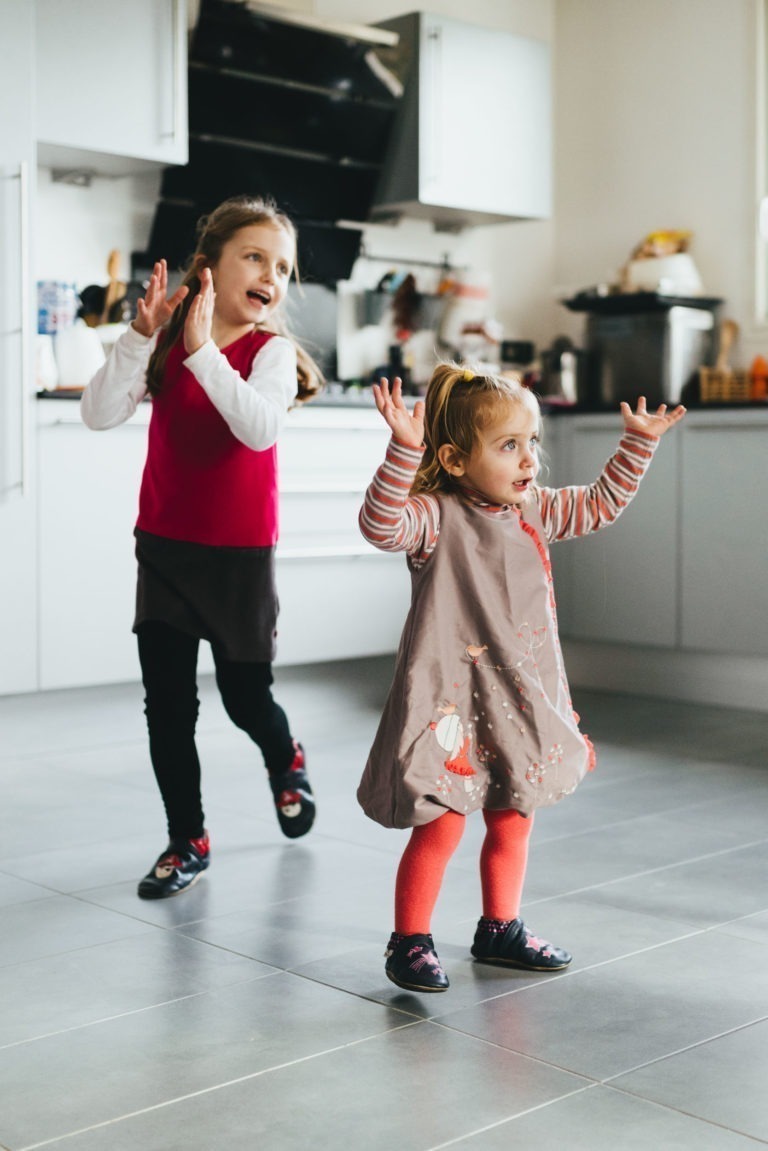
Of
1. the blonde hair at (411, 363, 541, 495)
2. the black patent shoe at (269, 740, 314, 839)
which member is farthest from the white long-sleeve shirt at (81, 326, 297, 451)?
the black patent shoe at (269, 740, 314, 839)

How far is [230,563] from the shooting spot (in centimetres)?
213

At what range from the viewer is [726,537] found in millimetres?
3764

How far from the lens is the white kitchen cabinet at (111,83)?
3314 mm

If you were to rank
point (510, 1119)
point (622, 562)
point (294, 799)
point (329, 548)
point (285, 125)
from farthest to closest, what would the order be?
1. point (622, 562)
2. point (285, 125)
3. point (329, 548)
4. point (294, 799)
5. point (510, 1119)

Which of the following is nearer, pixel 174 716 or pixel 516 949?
pixel 516 949

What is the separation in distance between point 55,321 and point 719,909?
228 cm

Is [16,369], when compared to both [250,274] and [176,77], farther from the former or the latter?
[250,274]

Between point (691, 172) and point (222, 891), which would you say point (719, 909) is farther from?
point (691, 172)

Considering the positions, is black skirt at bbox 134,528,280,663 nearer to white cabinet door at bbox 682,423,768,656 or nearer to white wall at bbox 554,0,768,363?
white cabinet door at bbox 682,423,768,656

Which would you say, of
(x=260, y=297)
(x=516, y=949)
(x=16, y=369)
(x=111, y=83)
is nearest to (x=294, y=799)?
(x=516, y=949)

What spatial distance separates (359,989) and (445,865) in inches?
7.1

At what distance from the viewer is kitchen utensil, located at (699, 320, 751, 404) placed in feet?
13.2

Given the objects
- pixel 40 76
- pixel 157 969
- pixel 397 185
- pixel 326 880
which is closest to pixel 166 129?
pixel 40 76

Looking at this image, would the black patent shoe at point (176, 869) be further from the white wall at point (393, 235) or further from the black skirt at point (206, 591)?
the white wall at point (393, 235)
